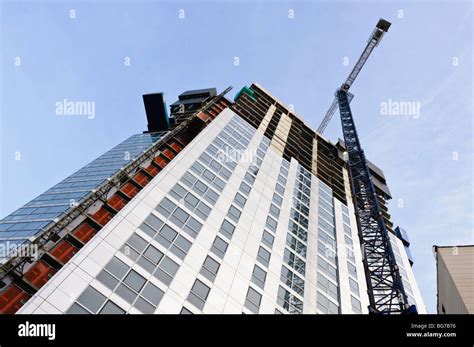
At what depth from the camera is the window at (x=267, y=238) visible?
4031cm

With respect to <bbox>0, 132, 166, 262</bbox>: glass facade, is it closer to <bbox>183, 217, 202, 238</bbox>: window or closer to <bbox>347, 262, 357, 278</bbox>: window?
<bbox>183, 217, 202, 238</bbox>: window

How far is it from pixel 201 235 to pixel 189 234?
118cm

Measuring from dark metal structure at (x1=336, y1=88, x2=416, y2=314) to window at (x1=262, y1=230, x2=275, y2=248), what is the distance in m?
8.35

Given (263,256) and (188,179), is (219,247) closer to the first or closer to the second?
(263,256)

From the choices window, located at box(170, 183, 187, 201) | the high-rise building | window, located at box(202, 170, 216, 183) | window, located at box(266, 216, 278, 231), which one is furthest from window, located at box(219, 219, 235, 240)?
window, located at box(202, 170, 216, 183)

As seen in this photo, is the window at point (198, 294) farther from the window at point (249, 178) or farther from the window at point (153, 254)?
the window at point (249, 178)

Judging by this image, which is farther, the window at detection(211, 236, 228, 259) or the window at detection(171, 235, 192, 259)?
the window at detection(211, 236, 228, 259)

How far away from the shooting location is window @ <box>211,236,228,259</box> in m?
34.5

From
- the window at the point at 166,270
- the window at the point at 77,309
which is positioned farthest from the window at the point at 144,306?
the window at the point at 77,309

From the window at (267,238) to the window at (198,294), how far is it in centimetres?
1108

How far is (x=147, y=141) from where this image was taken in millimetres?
53906

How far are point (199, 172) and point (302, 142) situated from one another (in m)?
42.0

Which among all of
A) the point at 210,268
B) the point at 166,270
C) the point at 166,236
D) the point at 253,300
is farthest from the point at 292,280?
the point at 166,270
